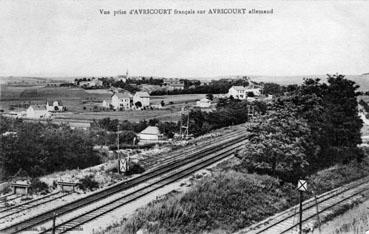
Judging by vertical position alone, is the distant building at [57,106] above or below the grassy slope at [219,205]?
above

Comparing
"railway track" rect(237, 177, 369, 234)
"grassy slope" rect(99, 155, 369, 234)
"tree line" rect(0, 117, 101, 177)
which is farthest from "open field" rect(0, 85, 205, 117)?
"railway track" rect(237, 177, 369, 234)

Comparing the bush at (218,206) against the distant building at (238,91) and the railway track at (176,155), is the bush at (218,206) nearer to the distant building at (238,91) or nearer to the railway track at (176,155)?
the railway track at (176,155)

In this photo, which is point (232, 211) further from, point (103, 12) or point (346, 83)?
point (346, 83)

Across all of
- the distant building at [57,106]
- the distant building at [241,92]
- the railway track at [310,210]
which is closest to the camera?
the railway track at [310,210]

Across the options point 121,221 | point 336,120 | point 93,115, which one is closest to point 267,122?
point 336,120

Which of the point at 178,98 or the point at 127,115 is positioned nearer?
the point at 127,115

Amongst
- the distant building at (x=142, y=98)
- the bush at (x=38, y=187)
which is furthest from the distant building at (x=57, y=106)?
the bush at (x=38, y=187)

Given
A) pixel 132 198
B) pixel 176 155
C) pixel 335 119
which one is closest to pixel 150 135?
pixel 176 155

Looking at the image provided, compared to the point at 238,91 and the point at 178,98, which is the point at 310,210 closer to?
the point at 178,98
